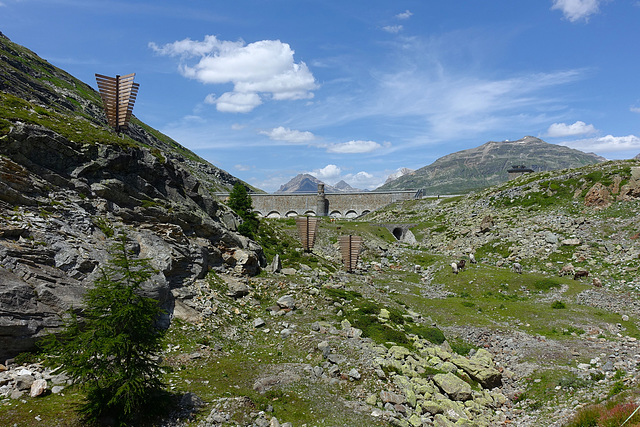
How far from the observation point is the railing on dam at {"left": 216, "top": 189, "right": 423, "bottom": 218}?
110162 millimetres

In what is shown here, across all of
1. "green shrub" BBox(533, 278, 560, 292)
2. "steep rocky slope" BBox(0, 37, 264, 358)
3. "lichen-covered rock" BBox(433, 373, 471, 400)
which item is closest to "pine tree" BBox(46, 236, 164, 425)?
"steep rocky slope" BBox(0, 37, 264, 358)

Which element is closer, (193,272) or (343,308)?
(193,272)

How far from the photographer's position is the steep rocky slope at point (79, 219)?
14.2m

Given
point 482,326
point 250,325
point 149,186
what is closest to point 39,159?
point 149,186

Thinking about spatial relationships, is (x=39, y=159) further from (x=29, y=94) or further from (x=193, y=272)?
(x=29, y=94)

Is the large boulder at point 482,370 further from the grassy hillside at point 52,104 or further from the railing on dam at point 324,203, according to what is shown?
the railing on dam at point 324,203

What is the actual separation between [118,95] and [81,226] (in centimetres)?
1657

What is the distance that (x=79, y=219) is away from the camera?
62.2ft

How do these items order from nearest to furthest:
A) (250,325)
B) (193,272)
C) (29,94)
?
1. (250,325)
2. (193,272)
3. (29,94)

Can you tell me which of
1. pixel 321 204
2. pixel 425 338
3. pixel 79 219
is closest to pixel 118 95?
pixel 79 219

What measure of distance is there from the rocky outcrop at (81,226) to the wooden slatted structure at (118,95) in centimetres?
527

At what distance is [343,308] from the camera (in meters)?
25.8

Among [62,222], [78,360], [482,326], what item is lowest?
[482,326]

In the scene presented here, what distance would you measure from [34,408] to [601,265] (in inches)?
1857
